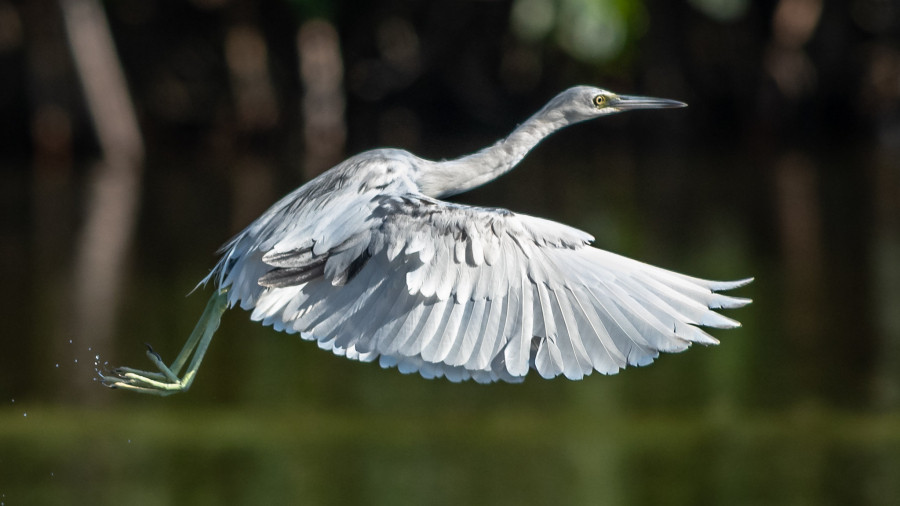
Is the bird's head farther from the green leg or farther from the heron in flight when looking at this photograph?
the green leg

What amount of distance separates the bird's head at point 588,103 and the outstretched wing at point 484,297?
133 cm

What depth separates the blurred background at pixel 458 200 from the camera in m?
8.82

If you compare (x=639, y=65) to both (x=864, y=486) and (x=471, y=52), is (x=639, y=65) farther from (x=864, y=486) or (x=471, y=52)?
(x=864, y=486)

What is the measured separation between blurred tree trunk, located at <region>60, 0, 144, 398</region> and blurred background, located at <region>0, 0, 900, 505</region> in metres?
0.06

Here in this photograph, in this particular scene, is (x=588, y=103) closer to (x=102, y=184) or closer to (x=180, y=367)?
(x=180, y=367)

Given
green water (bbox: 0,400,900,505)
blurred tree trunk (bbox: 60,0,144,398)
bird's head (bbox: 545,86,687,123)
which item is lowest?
green water (bbox: 0,400,900,505)

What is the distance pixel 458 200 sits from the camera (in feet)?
69.1

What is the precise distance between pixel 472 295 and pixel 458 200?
16073 mm

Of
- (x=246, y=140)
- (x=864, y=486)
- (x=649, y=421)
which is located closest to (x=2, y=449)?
(x=649, y=421)

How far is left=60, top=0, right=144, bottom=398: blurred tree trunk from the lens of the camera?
12.7 m

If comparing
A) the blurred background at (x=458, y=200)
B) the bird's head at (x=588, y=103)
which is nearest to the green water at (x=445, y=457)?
the blurred background at (x=458, y=200)

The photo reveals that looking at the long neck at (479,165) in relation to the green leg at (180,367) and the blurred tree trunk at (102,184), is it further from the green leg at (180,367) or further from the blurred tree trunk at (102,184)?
the blurred tree trunk at (102,184)

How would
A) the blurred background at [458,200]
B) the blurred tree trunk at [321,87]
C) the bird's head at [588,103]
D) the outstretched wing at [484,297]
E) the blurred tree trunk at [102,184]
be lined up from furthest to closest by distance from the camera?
the blurred tree trunk at [321,87] → the blurred tree trunk at [102,184] → the blurred background at [458,200] → the bird's head at [588,103] → the outstretched wing at [484,297]

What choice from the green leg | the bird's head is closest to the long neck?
the bird's head
